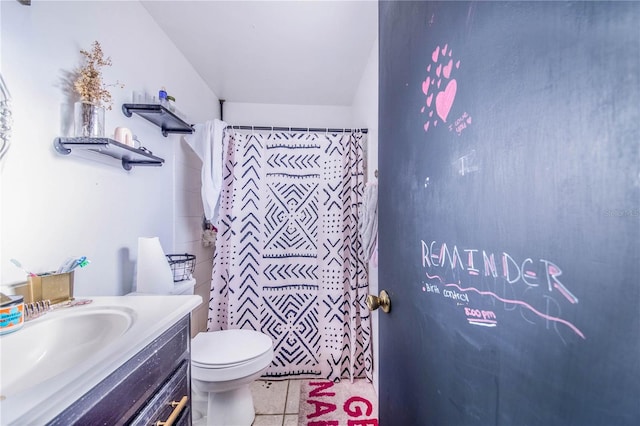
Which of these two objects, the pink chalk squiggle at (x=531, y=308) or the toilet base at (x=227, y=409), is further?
the toilet base at (x=227, y=409)

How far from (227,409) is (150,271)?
86 cm

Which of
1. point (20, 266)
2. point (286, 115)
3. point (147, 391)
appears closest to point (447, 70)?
point (147, 391)

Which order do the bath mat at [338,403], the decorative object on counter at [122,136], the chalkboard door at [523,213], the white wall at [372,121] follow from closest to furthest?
the chalkboard door at [523,213], the decorative object on counter at [122,136], the bath mat at [338,403], the white wall at [372,121]

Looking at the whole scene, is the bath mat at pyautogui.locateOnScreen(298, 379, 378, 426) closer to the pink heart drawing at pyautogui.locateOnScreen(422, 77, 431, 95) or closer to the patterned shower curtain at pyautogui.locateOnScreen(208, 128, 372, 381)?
the patterned shower curtain at pyautogui.locateOnScreen(208, 128, 372, 381)

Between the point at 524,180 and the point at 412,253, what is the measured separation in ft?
Answer: 1.11

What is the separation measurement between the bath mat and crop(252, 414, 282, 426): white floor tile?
0.12 m

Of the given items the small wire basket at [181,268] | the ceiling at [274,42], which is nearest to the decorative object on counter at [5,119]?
the small wire basket at [181,268]

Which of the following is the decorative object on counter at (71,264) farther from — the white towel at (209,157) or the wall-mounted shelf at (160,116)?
the white towel at (209,157)

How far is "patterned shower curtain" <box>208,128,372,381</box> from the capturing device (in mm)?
2006

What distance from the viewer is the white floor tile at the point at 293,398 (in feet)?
5.40

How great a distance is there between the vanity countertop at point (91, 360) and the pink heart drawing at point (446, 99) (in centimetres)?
86

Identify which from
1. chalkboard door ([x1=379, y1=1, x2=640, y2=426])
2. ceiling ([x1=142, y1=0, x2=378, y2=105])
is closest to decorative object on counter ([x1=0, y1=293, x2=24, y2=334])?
chalkboard door ([x1=379, y1=1, x2=640, y2=426])

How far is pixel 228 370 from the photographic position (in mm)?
1316

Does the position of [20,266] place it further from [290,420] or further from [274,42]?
[274,42]
